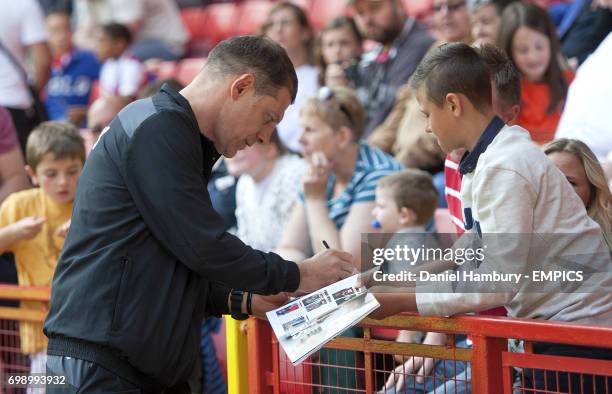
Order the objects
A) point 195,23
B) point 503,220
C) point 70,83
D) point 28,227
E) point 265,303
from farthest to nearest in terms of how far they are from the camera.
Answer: point 195,23 → point 70,83 → point 28,227 → point 265,303 → point 503,220

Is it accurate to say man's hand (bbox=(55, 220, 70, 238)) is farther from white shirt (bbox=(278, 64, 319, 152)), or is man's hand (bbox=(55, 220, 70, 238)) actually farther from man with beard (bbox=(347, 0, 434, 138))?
man with beard (bbox=(347, 0, 434, 138))

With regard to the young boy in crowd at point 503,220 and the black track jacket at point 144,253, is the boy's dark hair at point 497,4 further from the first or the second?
the black track jacket at point 144,253

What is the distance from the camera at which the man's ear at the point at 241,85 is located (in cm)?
267

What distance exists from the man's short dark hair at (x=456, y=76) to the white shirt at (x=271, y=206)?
2.48 meters

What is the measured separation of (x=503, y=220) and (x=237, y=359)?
3.52ft

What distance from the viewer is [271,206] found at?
5.23 m

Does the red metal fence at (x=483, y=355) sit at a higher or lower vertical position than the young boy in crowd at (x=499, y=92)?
lower

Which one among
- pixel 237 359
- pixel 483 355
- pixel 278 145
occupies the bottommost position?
pixel 237 359

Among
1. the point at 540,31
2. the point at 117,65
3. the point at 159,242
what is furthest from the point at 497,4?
the point at 159,242

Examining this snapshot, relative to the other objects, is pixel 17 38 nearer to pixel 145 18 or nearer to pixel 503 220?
pixel 145 18

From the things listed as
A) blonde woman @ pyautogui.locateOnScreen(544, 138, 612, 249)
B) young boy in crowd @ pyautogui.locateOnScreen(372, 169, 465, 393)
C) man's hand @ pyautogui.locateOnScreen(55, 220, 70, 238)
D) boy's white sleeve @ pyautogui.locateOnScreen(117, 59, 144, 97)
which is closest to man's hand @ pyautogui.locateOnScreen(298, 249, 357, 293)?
blonde woman @ pyautogui.locateOnScreen(544, 138, 612, 249)

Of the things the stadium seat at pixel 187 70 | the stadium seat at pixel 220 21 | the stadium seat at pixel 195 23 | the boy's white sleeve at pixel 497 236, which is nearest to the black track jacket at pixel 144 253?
the boy's white sleeve at pixel 497 236

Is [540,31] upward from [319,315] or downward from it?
upward

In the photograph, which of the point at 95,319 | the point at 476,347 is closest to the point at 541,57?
the point at 476,347
